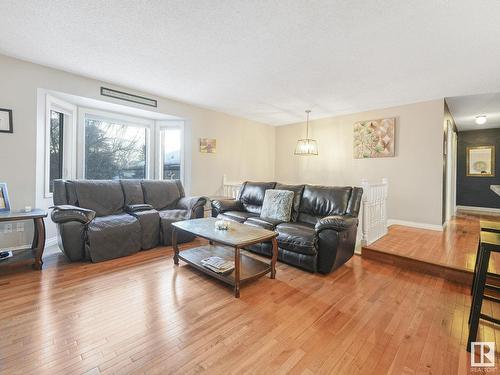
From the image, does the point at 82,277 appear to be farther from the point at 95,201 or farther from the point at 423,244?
the point at 423,244

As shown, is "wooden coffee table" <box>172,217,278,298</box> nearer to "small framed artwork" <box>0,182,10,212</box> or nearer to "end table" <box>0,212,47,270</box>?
"end table" <box>0,212,47,270</box>

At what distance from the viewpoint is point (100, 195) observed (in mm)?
3396

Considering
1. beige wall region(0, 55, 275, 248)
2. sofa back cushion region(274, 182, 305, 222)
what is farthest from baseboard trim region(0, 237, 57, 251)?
sofa back cushion region(274, 182, 305, 222)

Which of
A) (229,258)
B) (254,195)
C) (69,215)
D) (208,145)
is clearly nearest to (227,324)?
(229,258)

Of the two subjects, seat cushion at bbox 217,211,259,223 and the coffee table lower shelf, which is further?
seat cushion at bbox 217,211,259,223

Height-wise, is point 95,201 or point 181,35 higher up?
point 181,35

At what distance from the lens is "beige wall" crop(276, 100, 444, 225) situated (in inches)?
161

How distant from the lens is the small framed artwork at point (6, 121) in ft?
9.15

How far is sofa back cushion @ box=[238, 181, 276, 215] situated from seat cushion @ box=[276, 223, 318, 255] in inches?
41.0

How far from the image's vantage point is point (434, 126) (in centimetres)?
406

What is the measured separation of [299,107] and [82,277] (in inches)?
171

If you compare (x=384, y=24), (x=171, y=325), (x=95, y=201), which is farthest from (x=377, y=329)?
(x=95, y=201)

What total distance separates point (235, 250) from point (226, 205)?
180 centimetres

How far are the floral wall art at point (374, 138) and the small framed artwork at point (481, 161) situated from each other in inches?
147
